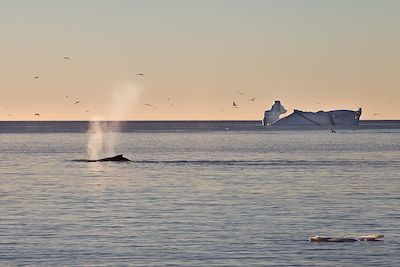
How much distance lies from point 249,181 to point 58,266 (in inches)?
1760

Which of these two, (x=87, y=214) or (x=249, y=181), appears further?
(x=249, y=181)

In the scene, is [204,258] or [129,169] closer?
[204,258]

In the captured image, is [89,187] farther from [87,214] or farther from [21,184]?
[87,214]

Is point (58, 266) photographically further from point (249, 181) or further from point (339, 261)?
point (249, 181)

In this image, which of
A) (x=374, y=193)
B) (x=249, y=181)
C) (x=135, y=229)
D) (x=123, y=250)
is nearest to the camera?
(x=123, y=250)

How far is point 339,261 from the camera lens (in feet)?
128

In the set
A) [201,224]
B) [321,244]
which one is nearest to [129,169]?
[201,224]

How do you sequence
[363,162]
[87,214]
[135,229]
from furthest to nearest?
1. [363,162]
2. [87,214]
3. [135,229]

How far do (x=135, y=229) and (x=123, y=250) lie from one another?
21.4 ft

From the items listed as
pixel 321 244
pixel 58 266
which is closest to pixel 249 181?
pixel 321 244

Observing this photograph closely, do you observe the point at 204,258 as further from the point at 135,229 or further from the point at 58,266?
Result: the point at 135,229

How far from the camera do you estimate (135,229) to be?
158 ft

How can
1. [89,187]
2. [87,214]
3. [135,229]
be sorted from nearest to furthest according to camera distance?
[135,229], [87,214], [89,187]

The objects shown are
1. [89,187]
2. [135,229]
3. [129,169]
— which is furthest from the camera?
[129,169]
